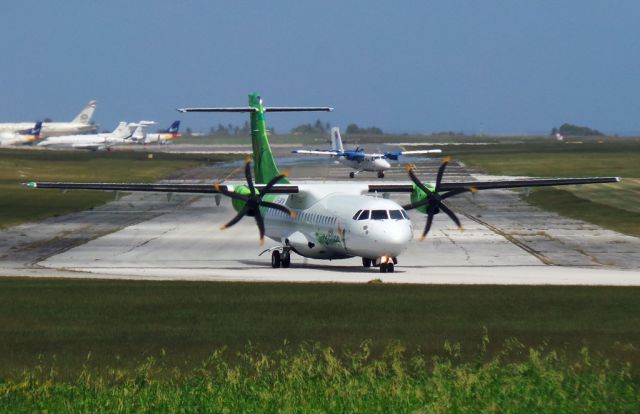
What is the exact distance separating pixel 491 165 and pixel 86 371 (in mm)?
116923

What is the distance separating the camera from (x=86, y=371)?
15.8 m

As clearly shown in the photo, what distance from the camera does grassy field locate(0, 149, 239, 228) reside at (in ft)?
225

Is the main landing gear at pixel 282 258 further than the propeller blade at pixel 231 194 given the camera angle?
No

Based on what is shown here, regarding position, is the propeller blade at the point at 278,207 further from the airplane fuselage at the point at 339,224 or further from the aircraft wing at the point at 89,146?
the aircraft wing at the point at 89,146

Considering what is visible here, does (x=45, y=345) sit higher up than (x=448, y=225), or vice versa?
(x=45, y=345)

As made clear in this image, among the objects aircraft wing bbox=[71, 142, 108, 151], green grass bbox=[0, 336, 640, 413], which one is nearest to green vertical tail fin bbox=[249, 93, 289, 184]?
green grass bbox=[0, 336, 640, 413]

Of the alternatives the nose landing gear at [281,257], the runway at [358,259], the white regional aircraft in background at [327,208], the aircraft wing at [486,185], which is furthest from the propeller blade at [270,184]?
the aircraft wing at [486,185]

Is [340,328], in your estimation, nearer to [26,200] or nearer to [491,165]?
[26,200]

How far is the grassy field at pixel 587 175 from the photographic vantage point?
62594 millimetres

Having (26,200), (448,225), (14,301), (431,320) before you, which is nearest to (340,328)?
(431,320)

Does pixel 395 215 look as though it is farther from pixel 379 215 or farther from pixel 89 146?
pixel 89 146

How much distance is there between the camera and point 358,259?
43469mm

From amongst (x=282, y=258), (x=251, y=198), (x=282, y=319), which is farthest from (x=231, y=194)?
(x=282, y=319)

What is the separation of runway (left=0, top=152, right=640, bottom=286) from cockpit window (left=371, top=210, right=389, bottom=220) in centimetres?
191
